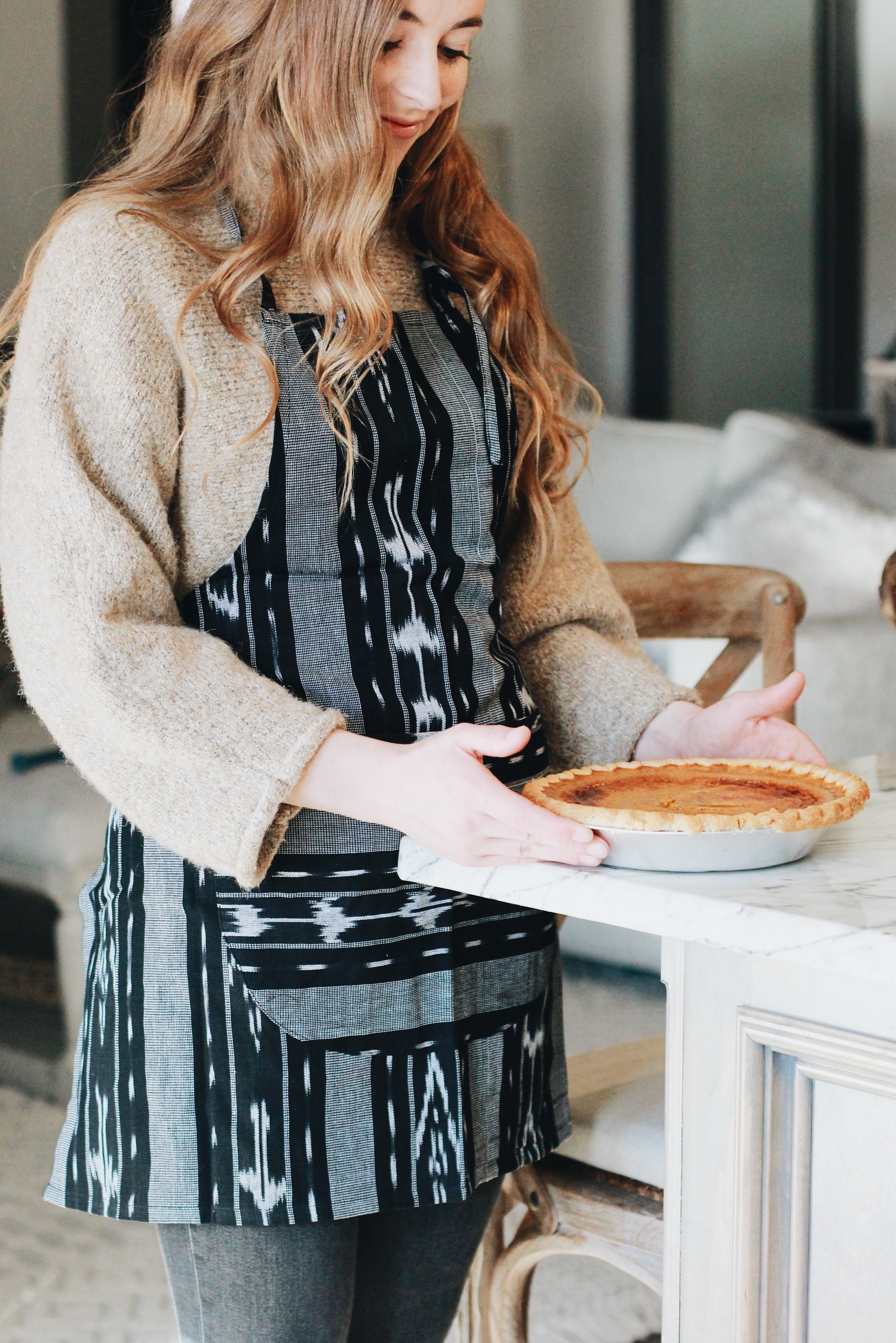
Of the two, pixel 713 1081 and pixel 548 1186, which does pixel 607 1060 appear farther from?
pixel 713 1081

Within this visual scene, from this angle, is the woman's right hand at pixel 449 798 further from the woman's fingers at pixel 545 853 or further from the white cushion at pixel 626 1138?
the white cushion at pixel 626 1138

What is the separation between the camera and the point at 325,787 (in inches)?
32.2

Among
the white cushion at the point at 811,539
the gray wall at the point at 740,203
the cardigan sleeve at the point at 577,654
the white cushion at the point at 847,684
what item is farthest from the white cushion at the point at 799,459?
the cardigan sleeve at the point at 577,654

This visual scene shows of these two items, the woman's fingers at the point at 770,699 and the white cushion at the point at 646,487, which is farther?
the white cushion at the point at 646,487

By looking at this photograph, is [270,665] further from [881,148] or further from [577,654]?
[881,148]

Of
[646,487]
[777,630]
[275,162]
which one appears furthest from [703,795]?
[646,487]

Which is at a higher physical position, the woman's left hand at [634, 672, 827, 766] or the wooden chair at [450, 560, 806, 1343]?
the woman's left hand at [634, 672, 827, 766]

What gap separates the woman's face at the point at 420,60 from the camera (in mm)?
889

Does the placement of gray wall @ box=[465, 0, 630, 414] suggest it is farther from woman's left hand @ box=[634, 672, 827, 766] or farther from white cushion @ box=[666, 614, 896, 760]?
woman's left hand @ box=[634, 672, 827, 766]

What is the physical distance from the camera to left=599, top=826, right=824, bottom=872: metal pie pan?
2.32 feet

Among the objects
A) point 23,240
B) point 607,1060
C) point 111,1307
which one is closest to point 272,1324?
point 607,1060

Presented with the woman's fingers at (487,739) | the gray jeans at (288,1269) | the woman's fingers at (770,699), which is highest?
the woman's fingers at (487,739)

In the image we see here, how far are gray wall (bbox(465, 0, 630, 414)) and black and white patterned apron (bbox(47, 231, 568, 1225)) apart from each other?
381cm

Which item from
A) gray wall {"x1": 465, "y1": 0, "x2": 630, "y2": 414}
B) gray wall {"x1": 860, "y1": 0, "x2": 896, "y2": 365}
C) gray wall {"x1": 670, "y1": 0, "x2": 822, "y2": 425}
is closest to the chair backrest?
gray wall {"x1": 465, "y1": 0, "x2": 630, "y2": 414}
